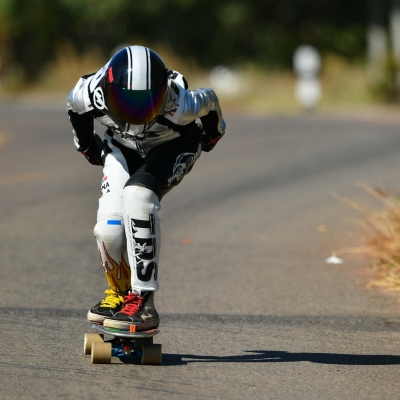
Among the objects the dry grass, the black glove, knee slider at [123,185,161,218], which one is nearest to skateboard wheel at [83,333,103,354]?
knee slider at [123,185,161,218]

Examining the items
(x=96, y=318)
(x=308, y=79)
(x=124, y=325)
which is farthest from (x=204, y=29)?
(x=124, y=325)

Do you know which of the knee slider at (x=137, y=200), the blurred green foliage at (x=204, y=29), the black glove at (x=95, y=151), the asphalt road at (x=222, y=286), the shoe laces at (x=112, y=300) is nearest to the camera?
the asphalt road at (x=222, y=286)

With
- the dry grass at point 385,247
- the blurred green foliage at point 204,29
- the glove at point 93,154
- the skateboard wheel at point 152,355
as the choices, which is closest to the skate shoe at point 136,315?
the skateboard wheel at point 152,355

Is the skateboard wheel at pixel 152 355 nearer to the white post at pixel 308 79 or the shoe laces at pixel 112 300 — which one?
the shoe laces at pixel 112 300

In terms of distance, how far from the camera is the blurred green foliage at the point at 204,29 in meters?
35.5

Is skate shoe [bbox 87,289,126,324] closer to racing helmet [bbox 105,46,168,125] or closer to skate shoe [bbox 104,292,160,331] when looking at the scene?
skate shoe [bbox 104,292,160,331]

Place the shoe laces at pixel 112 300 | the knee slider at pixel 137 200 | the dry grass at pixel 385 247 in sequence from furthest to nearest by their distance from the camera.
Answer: the dry grass at pixel 385 247, the shoe laces at pixel 112 300, the knee slider at pixel 137 200

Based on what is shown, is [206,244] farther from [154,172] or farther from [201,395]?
[201,395]

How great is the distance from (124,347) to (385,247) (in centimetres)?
348

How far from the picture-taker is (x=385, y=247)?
26.1 ft

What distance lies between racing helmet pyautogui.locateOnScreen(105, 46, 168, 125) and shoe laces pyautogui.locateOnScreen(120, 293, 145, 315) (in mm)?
881

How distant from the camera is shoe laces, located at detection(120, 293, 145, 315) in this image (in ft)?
16.2

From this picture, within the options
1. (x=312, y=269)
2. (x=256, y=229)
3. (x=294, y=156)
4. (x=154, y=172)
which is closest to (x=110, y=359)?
(x=154, y=172)

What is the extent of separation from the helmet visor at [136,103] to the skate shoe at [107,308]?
0.95 m
